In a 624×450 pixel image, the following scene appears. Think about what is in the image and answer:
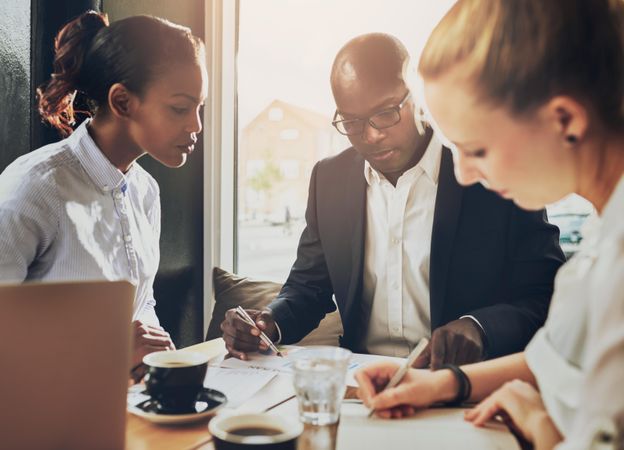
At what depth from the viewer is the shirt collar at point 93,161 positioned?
58.1 inches

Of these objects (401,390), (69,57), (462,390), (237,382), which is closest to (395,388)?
Result: (401,390)

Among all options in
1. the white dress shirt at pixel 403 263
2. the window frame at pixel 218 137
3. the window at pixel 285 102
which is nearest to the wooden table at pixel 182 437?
the white dress shirt at pixel 403 263

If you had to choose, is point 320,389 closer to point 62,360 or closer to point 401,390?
point 401,390

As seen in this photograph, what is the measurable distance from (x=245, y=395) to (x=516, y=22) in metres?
0.70

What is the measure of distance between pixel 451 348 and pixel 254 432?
2.17 feet

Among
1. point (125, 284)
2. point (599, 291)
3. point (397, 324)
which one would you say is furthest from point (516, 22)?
point (397, 324)

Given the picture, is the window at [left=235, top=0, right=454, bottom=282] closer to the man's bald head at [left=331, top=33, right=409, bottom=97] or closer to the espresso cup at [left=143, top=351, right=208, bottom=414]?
the man's bald head at [left=331, top=33, right=409, bottom=97]

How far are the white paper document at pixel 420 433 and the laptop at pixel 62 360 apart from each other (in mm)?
311

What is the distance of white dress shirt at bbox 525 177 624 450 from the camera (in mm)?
490

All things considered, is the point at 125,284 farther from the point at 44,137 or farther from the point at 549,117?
the point at 44,137

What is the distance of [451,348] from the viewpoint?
4.13ft

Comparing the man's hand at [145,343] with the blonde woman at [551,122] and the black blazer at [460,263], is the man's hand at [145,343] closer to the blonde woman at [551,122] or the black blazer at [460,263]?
the black blazer at [460,263]

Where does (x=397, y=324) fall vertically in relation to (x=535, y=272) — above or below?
below

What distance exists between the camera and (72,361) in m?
0.63
